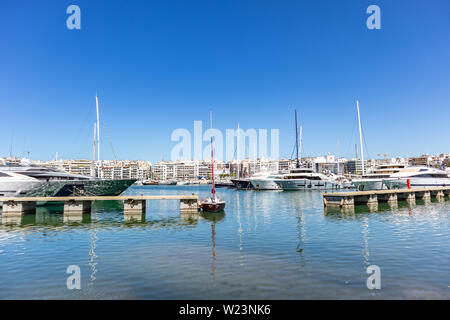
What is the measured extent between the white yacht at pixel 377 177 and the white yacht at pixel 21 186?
59.2 metres

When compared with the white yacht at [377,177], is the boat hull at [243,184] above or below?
below

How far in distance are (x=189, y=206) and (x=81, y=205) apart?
13.2 metres

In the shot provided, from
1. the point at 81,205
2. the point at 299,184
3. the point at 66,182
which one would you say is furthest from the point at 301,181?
the point at 81,205

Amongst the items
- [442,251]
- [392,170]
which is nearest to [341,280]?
[442,251]

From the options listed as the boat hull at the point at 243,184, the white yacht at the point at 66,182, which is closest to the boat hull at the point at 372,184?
the boat hull at the point at 243,184

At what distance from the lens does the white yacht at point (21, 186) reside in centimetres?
4116

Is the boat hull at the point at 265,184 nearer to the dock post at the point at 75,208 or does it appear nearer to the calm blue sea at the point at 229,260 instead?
the dock post at the point at 75,208

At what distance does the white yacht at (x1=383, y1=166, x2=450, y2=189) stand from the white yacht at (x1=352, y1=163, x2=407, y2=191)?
3.23 feet

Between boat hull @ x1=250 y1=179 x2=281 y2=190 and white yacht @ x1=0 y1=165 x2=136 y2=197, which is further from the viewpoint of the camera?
boat hull @ x1=250 y1=179 x2=281 y2=190

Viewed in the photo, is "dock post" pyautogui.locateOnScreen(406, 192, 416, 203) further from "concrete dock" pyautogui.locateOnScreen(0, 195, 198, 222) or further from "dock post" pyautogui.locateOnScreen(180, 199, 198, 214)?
Answer: "concrete dock" pyautogui.locateOnScreen(0, 195, 198, 222)

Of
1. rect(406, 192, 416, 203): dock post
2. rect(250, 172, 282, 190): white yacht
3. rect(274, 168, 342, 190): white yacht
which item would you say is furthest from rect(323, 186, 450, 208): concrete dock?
rect(250, 172, 282, 190): white yacht

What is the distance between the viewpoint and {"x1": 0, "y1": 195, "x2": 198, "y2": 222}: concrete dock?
107 feet

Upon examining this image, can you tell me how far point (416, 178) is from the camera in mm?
61281
